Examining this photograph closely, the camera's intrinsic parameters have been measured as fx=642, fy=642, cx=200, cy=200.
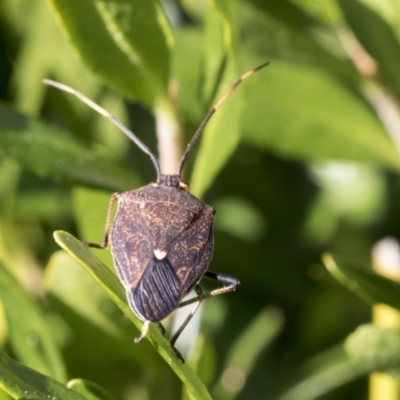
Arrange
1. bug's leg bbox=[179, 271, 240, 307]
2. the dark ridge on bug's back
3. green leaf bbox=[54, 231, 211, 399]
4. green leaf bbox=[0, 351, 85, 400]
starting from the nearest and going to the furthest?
1. green leaf bbox=[0, 351, 85, 400]
2. green leaf bbox=[54, 231, 211, 399]
3. the dark ridge on bug's back
4. bug's leg bbox=[179, 271, 240, 307]

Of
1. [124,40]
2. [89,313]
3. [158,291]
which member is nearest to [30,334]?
[89,313]

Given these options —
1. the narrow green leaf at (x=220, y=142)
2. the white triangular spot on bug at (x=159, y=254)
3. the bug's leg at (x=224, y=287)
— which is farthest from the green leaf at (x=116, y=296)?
the bug's leg at (x=224, y=287)

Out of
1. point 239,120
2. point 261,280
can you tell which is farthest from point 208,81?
point 261,280

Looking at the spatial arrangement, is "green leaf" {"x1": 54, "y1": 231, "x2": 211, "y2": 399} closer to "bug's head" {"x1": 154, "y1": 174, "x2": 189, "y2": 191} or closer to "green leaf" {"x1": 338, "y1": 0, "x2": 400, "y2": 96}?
"bug's head" {"x1": 154, "y1": 174, "x2": 189, "y2": 191}

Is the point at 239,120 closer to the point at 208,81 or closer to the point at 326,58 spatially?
the point at 208,81

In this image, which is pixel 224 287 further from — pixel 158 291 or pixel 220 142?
pixel 220 142

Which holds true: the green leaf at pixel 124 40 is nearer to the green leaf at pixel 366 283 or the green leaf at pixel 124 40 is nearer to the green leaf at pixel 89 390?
the green leaf at pixel 366 283

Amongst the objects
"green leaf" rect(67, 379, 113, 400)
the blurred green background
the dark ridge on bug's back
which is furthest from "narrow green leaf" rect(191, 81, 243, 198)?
"green leaf" rect(67, 379, 113, 400)
